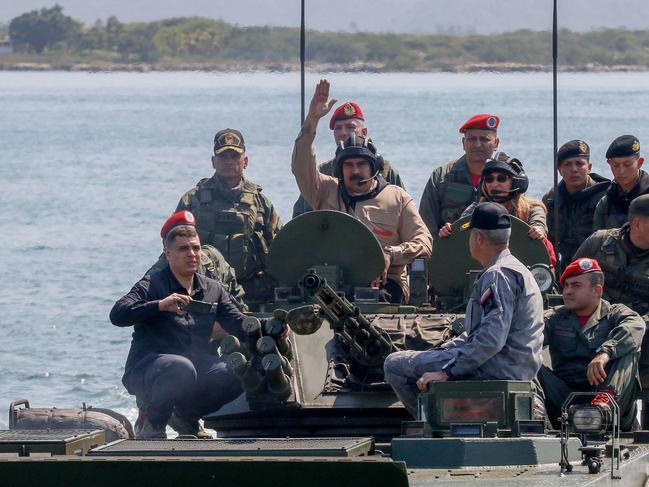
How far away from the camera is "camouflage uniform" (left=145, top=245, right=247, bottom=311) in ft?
44.9

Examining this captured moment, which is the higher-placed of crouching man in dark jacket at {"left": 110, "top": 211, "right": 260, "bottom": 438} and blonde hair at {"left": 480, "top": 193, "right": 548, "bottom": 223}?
blonde hair at {"left": 480, "top": 193, "right": 548, "bottom": 223}

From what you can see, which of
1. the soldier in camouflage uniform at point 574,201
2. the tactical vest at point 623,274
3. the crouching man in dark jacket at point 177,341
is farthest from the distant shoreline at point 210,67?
the crouching man in dark jacket at point 177,341

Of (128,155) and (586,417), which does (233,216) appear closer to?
(586,417)

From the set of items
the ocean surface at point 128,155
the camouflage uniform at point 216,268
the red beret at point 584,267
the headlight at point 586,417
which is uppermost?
the red beret at point 584,267

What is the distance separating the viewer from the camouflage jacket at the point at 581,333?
11852 mm

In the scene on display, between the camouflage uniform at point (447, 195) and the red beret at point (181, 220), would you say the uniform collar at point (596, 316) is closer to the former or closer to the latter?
the red beret at point (181, 220)

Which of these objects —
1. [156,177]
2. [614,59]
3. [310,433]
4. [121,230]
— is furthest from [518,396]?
[614,59]

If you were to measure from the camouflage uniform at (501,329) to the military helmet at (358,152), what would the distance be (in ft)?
9.60

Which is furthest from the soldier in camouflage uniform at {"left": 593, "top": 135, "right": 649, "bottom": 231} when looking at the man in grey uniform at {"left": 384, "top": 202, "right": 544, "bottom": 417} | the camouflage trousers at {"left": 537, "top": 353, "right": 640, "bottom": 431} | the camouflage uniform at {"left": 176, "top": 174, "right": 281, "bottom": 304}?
the man in grey uniform at {"left": 384, "top": 202, "right": 544, "bottom": 417}

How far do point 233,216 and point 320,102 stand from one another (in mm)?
1924

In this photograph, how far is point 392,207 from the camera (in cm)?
1359

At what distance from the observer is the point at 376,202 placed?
44.7 feet

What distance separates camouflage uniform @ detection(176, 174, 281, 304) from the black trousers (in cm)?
312

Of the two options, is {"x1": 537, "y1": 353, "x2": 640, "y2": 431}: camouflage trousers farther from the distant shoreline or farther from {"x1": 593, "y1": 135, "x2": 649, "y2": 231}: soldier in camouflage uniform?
the distant shoreline
